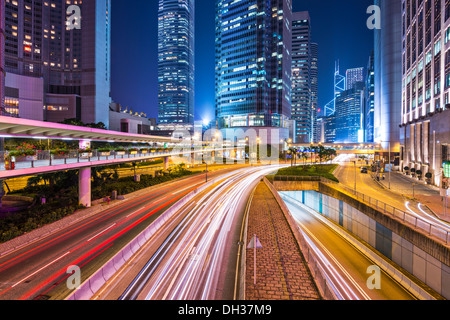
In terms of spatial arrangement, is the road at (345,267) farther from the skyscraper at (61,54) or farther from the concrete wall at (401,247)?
the skyscraper at (61,54)

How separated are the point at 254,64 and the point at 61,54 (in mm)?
103780

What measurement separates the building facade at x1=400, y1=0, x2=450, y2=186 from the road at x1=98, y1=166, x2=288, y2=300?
103ft

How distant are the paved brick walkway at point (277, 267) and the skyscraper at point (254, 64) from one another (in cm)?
11737

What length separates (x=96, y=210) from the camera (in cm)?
2561

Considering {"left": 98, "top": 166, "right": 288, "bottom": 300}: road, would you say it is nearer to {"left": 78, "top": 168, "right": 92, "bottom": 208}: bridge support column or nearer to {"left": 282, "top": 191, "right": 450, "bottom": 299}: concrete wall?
{"left": 78, "top": 168, "right": 92, "bottom": 208}: bridge support column

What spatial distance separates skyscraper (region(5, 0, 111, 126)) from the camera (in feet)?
348


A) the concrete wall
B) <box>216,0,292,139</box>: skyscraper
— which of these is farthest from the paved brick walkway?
<box>216,0,292,139</box>: skyscraper

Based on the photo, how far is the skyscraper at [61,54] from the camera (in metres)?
106

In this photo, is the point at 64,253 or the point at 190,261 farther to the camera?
the point at 64,253

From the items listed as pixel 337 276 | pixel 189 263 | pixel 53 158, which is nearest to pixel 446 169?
pixel 337 276

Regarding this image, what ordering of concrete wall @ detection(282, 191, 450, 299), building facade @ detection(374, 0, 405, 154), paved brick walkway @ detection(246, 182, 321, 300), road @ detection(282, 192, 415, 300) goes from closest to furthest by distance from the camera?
paved brick walkway @ detection(246, 182, 321, 300), concrete wall @ detection(282, 191, 450, 299), road @ detection(282, 192, 415, 300), building facade @ detection(374, 0, 405, 154)

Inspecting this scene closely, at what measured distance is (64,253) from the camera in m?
15.9
